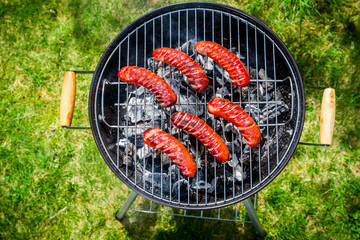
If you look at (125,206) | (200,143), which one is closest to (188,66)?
(200,143)

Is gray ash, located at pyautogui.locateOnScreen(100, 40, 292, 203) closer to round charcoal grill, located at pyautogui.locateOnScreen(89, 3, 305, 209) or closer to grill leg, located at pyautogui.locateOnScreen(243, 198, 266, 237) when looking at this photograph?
Answer: round charcoal grill, located at pyautogui.locateOnScreen(89, 3, 305, 209)

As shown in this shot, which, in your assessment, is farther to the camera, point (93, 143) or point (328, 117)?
point (93, 143)

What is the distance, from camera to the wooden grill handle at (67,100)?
296 cm

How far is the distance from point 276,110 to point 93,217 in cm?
312

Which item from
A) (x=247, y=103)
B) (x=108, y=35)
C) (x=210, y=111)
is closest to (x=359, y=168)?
(x=247, y=103)

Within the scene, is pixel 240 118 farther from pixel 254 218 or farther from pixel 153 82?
pixel 254 218

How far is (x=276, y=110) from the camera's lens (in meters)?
Result: 3.06

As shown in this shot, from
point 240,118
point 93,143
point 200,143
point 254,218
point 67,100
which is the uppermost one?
point 67,100

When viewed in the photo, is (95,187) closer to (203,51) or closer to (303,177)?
(203,51)

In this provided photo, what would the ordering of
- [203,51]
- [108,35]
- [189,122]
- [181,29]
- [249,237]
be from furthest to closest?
[108,35] < [249,237] < [181,29] < [203,51] < [189,122]

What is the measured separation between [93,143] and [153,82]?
190 centimetres

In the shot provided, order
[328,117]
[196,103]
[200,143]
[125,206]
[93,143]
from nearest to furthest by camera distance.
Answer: [328,117] < [196,103] < [200,143] < [125,206] < [93,143]

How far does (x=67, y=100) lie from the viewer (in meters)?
2.98

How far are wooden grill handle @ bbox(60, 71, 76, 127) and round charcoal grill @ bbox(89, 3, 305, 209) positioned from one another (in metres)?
0.30
